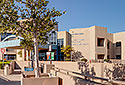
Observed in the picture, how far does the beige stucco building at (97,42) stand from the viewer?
37.3m

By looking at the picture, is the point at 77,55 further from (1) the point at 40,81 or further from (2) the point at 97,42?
(1) the point at 40,81

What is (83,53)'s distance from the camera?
3878 centimetres

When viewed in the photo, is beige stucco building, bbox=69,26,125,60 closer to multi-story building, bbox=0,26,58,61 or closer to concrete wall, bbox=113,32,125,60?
concrete wall, bbox=113,32,125,60

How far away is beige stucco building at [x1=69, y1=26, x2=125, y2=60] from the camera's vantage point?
37.3m

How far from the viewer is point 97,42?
3825cm

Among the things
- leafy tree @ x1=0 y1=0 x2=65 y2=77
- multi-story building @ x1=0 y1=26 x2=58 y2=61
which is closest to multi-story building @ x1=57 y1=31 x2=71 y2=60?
multi-story building @ x1=0 y1=26 x2=58 y2=61

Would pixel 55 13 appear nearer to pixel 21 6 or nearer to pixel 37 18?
pixel 37 18

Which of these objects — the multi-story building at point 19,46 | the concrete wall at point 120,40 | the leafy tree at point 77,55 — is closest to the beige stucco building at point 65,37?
the multi-story building at point 19,46

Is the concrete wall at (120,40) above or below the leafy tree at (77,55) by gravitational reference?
above

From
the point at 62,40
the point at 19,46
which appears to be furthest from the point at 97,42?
the point at 19,46

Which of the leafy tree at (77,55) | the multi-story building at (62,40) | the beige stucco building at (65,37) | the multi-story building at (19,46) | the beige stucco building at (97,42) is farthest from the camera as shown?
the multi-story building at (62,40)

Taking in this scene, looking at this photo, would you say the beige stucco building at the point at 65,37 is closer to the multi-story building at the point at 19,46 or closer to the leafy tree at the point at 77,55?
the multi-story building at the point at 19,46

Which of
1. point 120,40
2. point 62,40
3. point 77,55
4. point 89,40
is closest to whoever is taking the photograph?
point 77,55

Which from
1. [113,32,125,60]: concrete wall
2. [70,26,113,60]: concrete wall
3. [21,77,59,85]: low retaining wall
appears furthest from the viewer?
[113,32,125,60]: concrete wall
